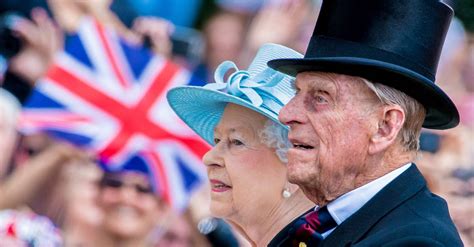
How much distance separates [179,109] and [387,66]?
5.15ft

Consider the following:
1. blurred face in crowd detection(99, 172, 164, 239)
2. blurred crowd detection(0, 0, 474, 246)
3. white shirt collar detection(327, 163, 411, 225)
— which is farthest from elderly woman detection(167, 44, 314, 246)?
blurred face in crowd detection(99, 172, 164, 239)

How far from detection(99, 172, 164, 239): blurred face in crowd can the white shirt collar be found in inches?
191

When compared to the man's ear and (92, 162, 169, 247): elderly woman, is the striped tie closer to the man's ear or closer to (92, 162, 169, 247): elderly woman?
the man's ear

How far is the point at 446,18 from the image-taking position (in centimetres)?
338

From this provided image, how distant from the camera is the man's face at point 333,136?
3.23 m

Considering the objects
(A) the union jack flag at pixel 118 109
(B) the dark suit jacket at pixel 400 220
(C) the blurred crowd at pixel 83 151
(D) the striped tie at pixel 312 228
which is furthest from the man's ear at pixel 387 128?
(A) the union jack flag at pixel 118 109

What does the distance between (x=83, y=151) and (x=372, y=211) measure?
16.5ft

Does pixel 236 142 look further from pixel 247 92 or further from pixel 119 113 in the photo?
pixel 119 113

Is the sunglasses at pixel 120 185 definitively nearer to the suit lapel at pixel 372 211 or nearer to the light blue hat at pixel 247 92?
the light blue hat at pixel 247 92

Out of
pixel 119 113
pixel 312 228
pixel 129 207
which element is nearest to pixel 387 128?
pixel 312 228

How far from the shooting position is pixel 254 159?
417cm

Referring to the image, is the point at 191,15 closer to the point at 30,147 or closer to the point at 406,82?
the point at 30,147

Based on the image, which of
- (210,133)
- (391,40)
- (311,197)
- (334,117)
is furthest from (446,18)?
(210,133)

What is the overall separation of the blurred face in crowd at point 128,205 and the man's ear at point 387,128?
16.1 ft
